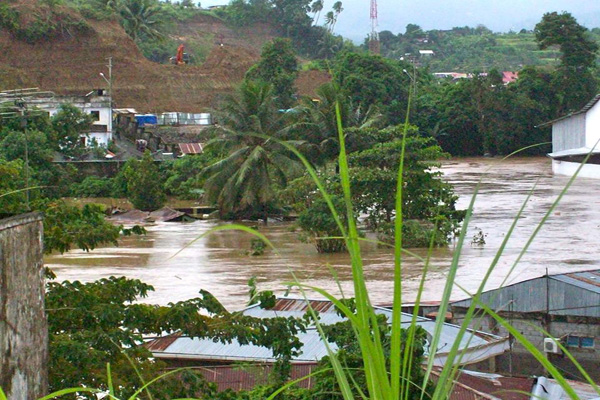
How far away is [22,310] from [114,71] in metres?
47.6

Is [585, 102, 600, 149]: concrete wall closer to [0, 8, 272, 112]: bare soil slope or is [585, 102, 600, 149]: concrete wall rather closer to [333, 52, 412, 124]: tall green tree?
[333, 52, 412, 124]: tall green tree

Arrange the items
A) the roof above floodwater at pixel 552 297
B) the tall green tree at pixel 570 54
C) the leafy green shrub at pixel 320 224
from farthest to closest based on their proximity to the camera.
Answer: the tall green tree at pixel 570 54
the leafy green shrub at pixel 320 224
the roof above floodwater at pixel 552 297

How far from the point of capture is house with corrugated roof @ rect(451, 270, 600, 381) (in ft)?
30.5

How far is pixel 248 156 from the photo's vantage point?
2581 cm

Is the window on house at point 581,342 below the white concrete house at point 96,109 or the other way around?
below

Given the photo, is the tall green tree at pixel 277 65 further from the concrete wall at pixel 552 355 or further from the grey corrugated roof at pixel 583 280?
the concrete wall at pixel 552 355

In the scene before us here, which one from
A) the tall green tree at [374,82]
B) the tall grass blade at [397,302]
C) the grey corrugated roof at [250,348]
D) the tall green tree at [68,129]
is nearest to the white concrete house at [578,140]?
the tall green tree at [374,82]

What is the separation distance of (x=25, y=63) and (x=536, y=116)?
82.7 ft

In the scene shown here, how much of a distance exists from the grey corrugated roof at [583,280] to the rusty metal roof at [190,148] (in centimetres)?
2828

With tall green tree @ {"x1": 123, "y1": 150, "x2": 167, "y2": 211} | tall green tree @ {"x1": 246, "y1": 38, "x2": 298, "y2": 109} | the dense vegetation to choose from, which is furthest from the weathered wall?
tall green tree @ {"x1": 246, "y1": 38, "x2": 298, "y2": 109}

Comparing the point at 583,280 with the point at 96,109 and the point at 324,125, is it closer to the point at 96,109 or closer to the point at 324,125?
the point at 324,125

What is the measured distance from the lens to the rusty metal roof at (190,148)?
3835 centimetres

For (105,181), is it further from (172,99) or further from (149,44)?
(149,44)

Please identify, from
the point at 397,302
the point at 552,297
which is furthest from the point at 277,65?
the point at 397,302
